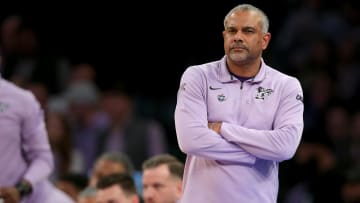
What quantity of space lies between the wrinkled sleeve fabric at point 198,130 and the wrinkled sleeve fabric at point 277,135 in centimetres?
6

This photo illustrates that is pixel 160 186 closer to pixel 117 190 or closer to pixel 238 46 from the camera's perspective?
pixel 117 190

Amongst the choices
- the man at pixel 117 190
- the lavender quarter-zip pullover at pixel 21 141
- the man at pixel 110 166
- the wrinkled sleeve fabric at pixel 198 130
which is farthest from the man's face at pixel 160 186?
the wrinkled sleeve fabric at pixel 198 130

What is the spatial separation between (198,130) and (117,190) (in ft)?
6.17

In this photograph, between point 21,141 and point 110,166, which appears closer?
point 21,141

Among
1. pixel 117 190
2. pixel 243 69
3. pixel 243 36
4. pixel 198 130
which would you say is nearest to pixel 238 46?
pixel 243 36

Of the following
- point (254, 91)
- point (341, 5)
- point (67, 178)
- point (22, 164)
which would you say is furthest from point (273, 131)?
point (341, 5)

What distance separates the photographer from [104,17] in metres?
13.4

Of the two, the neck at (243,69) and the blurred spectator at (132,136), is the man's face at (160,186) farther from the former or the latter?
the blurred spectator at (132,136)

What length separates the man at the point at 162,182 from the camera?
7.91 meters

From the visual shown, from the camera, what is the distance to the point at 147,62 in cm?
1327

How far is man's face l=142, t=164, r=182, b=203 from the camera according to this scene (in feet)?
25.9

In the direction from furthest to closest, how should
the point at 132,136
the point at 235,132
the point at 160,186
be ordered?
the point at 132,136
the point at 160,186
the point at 235,132

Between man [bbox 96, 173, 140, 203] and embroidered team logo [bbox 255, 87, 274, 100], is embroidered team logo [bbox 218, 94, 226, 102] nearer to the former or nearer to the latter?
embroidered team logo [bbox 255, 87, 274, 100]

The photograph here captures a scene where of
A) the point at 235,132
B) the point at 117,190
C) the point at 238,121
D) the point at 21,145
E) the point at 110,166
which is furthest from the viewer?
the point at 110,166
